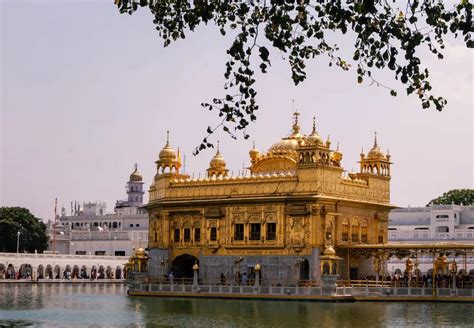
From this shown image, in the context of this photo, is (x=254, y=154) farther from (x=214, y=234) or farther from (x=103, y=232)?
(x=103, y=232)

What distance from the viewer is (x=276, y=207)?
1727 inches

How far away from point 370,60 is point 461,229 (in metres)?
64.9

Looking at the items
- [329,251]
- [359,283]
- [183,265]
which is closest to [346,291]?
[329,251]

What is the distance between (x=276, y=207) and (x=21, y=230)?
142ft

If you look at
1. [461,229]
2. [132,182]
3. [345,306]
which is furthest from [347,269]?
[132,182]

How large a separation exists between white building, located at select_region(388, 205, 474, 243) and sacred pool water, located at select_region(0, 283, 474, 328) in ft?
110

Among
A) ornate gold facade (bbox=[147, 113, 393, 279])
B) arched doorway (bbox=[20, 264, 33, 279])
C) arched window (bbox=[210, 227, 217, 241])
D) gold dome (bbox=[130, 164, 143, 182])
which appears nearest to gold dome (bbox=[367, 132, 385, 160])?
ornate gold facade (bbox=[147, 113, 393, 279])

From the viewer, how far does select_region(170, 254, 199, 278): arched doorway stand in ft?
158

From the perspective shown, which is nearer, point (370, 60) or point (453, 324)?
point (370, 60)

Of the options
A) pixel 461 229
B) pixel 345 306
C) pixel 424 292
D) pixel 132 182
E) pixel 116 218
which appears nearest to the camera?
pixel 345 306

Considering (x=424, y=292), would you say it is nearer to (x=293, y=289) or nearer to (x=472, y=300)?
(x=472, y=300)

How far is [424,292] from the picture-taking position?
40156 millimetres

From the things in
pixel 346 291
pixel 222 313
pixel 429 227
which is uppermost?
pixel 429 227

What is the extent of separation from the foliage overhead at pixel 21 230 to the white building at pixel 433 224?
102 feet
